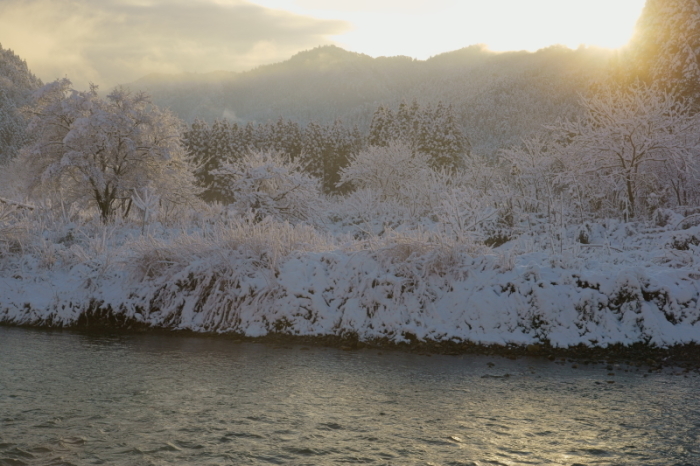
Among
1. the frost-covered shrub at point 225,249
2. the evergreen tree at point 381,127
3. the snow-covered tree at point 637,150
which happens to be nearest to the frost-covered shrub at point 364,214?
the snow-covered tree at point 637,150

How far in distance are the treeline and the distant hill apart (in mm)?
23038

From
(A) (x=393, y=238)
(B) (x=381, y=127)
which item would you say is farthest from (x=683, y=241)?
(B) (x=381, y=127)

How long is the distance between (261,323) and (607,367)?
252 inches

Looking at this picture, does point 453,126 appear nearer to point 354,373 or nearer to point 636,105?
point 636,105

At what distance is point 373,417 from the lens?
18.7 feet

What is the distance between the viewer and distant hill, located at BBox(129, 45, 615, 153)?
11375 centimetres

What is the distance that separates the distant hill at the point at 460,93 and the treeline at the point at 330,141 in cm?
2304

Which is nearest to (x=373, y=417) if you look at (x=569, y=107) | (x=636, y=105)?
(x=636, y=105)

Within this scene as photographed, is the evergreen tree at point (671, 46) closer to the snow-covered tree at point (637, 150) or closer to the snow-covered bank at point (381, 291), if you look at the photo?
the snow-covered tree at point (637, 150)

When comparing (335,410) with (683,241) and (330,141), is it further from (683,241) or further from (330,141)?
(330,141)

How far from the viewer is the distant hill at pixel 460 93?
373 ft

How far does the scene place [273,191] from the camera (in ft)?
76.0

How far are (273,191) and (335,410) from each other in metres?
17.9

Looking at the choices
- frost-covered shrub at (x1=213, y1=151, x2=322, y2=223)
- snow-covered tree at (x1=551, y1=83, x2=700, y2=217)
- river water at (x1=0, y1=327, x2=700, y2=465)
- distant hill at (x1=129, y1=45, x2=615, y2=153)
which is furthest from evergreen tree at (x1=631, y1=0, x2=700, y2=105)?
distant hill at (x1=129, y1=45, x2=615, y2=153)
